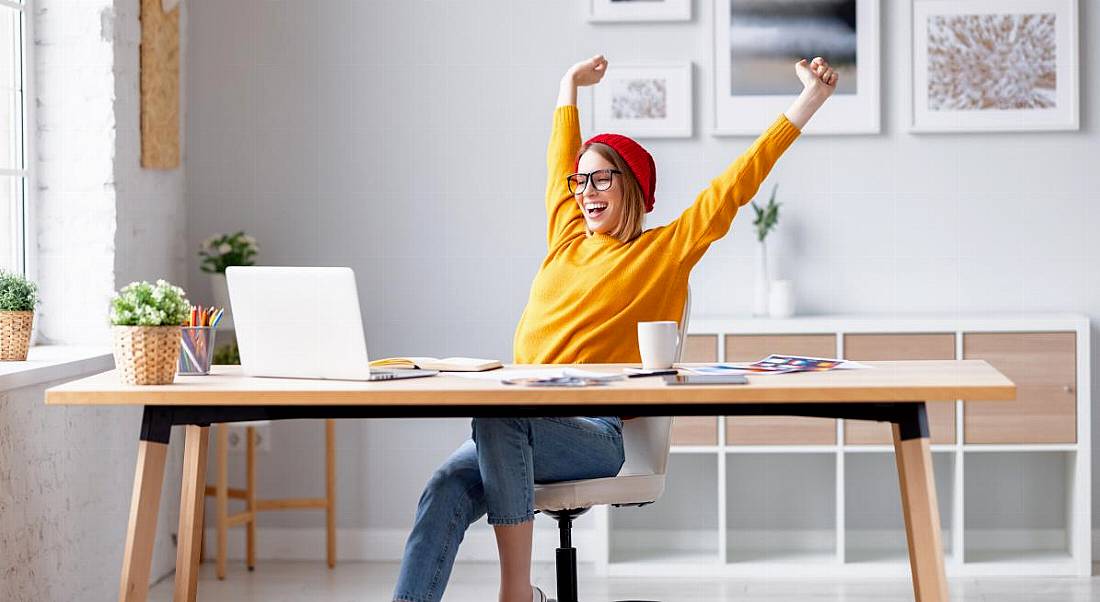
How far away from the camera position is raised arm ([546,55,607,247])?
2.71 m

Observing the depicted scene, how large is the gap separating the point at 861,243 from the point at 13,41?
8.49 feet

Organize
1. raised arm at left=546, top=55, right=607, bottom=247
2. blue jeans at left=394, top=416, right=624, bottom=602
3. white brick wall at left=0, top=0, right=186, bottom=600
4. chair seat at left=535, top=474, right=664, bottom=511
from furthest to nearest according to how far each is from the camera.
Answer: white brick wall at left=0, top=0, right=186, bottom=600
raised arm at left=546, top=55, right=607, bottom=247
chair seat at left=535, top=474, right=664, bottom=511
blue jeans at left=394, top=416, right=624, bottom=602

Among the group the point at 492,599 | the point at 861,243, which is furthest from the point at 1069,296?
the point at 492,599

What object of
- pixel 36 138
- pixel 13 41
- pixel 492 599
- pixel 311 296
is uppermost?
pixel 13 41

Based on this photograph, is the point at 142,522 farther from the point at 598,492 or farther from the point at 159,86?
the point at 159,86

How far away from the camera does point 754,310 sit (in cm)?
378

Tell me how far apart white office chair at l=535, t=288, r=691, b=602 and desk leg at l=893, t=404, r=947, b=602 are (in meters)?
0.58

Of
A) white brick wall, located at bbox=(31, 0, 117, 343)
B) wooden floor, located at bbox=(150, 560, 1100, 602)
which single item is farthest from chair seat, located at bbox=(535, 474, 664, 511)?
white brick wall, located at bbox=(31, 0, 117, 343)

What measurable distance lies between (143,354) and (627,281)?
983 millimetres

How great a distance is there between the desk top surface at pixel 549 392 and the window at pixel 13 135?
5.01ft

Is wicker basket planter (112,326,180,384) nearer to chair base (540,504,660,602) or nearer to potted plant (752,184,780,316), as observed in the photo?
chair base (540,504,660,602)

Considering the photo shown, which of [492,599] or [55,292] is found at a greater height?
[55,292]

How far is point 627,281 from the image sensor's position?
8.07 ft

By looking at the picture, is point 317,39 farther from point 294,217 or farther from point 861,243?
point 861,243
